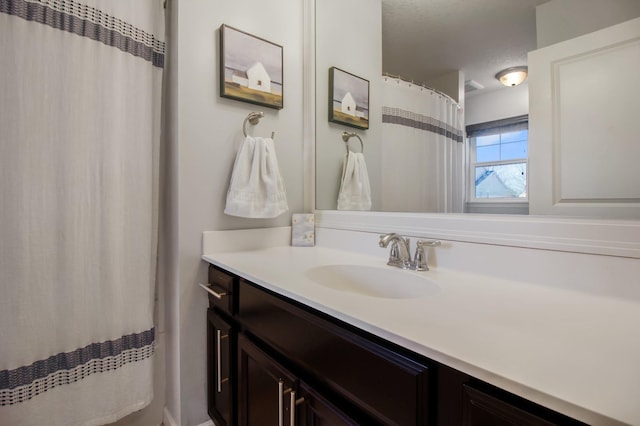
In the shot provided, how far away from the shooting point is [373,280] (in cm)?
109

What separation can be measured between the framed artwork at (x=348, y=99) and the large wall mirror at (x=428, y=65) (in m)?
0.03

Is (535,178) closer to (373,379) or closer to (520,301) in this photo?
(520,301)

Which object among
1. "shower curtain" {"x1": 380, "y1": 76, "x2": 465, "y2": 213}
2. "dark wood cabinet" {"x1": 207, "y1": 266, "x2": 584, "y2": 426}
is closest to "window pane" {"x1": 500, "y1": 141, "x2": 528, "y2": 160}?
"shower curtain" {"x1": 380, "y1": 76, "x2": 465, "y2": 213}

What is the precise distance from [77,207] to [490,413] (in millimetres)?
1334

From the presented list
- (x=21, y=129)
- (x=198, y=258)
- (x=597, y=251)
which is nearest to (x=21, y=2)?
(x=21, y=129)

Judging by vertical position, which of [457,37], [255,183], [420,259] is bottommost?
[420,259]

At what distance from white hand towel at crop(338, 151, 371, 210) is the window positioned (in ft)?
1.64

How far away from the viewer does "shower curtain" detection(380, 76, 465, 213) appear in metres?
1.08

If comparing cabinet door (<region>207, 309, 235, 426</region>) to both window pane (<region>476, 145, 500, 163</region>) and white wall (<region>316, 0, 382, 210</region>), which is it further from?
window pane (<region>476, 145, 500, 163</region>)

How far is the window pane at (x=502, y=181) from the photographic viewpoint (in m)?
0.90

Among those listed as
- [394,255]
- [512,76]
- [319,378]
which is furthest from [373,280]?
[512,76]

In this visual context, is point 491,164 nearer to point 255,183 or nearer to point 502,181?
point 502,181

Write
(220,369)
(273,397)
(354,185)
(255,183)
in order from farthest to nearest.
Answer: (354,185) < (255,183) < (220,369) < (273,397)

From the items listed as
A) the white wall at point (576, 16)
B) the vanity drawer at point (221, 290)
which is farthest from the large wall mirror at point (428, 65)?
the vanity drawer at point (221, 290)
